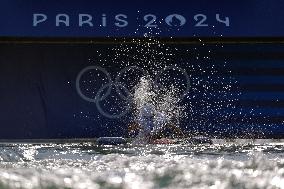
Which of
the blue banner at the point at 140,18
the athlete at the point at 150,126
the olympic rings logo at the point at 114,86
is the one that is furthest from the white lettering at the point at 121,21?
the athlete at the point at 150,126

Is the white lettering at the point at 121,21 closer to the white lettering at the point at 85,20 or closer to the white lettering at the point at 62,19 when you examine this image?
the white lettering at the point at 85,20

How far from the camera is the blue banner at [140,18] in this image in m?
11.3

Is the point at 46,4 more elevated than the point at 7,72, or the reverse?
the point at 46,4

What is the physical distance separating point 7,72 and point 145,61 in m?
2.52

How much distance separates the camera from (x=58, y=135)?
11727 mm

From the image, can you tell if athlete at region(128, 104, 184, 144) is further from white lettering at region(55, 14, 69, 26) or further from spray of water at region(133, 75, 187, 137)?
white lettering at region(55, 14, 69, 26)

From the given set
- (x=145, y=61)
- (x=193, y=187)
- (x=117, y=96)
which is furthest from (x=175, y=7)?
(x=193, y=187)

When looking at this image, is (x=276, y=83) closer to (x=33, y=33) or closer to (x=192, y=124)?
(x=192, y=124)

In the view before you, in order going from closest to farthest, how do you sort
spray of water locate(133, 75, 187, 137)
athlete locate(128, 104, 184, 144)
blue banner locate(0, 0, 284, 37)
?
athlete locate(128, 104, 184, 144)
blue banner locate(0, 0, 284, 37)
spray of water locate(133, 75, 187, 137)

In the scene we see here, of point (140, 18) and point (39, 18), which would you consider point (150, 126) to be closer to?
point (140, 18)

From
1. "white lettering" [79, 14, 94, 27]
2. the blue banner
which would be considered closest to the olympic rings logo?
the blue banner

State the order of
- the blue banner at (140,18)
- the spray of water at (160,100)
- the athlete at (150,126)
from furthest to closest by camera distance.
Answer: the spray of water at (160,100) → the blue banner at (140,18) → the athlete at (150,126)

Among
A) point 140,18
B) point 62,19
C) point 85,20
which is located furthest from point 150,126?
point 62,19

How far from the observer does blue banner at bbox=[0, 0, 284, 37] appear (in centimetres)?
1130
